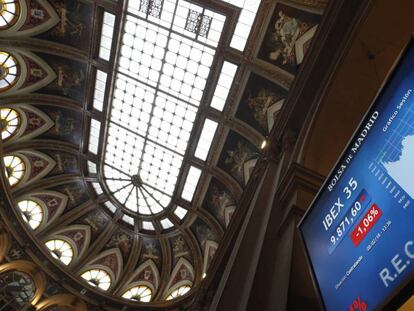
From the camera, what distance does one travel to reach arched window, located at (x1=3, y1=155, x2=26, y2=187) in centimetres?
1656

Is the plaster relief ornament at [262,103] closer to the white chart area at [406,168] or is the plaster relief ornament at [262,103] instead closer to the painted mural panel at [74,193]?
the white chart area at [406,168]

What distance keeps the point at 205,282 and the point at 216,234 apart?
2883mm

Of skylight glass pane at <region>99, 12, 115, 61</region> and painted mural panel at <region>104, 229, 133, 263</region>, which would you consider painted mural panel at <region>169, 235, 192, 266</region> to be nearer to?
painted mural panel at <region>104, 229, 133, 263</region>

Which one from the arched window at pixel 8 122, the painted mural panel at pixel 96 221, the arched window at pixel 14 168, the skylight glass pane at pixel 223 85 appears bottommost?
the arched window at pixel 14 168

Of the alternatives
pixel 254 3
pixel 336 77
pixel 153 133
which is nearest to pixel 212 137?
pixel 153 133

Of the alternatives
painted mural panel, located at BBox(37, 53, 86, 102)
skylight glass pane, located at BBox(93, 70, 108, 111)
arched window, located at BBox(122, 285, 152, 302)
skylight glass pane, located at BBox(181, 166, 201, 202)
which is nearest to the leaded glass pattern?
skylight glass pane, located at BBox(93, 70, 108, 111)

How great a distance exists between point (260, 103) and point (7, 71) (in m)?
10.2

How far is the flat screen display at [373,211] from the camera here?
2418 mm

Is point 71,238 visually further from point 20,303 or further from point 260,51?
point 260,51

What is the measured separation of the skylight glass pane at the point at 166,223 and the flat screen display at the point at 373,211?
15239 mm

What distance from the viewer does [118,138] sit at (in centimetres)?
1709

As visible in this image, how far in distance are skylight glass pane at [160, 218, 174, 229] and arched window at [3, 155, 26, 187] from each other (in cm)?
714

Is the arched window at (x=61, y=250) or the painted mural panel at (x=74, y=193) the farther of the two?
the painted mural panel at (x=74, y=193)

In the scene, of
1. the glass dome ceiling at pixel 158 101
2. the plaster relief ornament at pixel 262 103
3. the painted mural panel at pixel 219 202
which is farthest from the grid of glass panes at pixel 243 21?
the painted mural panel at pixel 219 202
